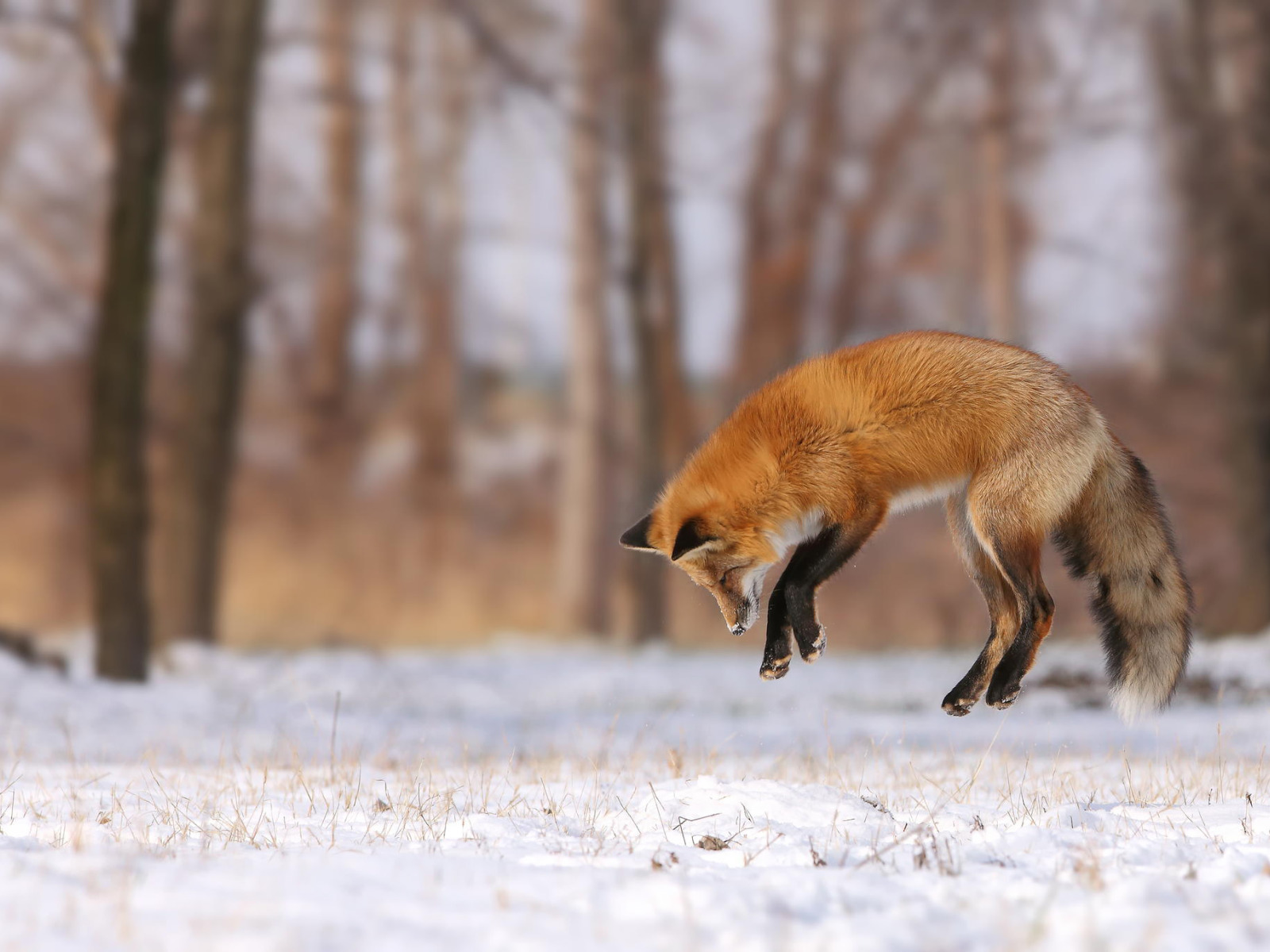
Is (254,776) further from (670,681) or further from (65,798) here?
(670,681)

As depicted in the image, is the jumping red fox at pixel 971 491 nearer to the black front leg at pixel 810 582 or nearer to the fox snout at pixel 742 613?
the black front leg at pixel 810 582

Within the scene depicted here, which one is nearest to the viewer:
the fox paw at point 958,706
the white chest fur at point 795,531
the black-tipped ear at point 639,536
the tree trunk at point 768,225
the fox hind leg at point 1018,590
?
the fox hind leg at point 1018,590

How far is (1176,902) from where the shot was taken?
292 cm

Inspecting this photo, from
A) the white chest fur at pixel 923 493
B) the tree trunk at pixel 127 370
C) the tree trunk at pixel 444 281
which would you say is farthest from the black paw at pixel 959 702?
the tree trunk at pixel 444 281

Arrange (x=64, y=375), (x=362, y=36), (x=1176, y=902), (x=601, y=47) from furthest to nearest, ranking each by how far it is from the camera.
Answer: (x=362, y=36), (x=64, y=375), (x=601, y=47), (x=1176, y=902)

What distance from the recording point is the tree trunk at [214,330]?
Result: 12469 millimetres

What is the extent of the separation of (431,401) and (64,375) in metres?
6.57

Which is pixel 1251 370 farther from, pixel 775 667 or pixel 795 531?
pixel 775 667

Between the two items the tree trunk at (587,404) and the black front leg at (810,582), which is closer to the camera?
the black front leg at (810,582)

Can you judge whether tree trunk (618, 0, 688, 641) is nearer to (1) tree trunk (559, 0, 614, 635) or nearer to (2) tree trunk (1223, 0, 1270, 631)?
(1) tree trunk (559, 0, 614, 635)

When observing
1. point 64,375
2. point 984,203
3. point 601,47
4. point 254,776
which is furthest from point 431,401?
point 254,776

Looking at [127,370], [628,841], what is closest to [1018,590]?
[628,841]

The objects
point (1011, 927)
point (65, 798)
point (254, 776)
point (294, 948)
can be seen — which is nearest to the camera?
point (294, 948)

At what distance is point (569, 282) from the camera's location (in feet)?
63.5
